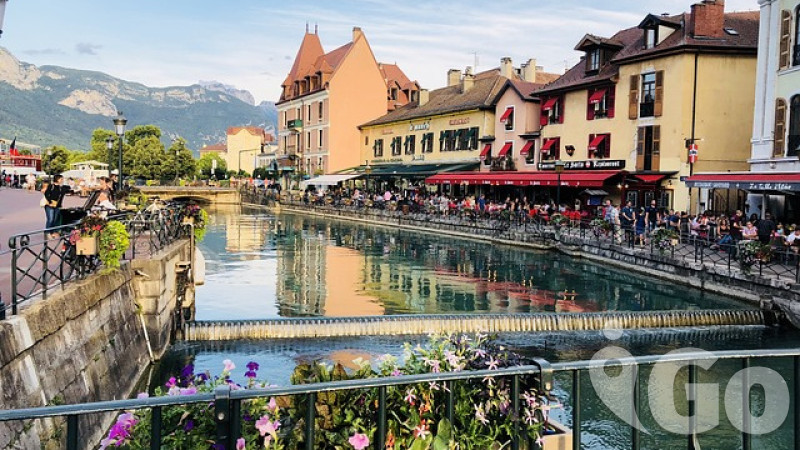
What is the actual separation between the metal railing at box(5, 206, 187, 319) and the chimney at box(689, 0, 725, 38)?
1120 inches

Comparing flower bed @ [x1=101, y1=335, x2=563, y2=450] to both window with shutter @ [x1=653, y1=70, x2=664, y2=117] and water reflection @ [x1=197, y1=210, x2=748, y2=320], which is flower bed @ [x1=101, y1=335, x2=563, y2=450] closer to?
water reflection @ [x1=197, y1=210, x2=748, y2=320]

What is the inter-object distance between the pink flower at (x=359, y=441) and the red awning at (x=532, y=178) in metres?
34.9

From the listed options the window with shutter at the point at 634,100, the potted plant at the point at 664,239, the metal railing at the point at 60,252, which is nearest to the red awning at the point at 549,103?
the window with shutter at the point at 634,100

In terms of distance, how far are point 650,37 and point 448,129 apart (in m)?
21.9

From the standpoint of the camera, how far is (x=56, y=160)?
11488 centimetres

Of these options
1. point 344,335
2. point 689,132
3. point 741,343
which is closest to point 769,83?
point 689,132

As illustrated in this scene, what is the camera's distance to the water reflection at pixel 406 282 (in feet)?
69.7

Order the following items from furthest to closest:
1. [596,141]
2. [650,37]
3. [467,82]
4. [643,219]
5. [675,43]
→ [467,82]
[596,141]
[650,37]
[675,43]
[643,219]

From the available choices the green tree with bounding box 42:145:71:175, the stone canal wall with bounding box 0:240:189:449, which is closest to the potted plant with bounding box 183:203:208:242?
the stone canal wall with bounding box 0:240:189:449

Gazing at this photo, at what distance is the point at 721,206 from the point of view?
32469mm

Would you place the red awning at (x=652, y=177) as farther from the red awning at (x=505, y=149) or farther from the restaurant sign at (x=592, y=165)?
the red awning at (x=505, y=149)

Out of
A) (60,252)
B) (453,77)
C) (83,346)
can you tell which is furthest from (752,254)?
(453,77)

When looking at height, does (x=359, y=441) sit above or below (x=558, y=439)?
above

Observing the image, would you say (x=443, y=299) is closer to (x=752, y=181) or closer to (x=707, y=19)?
(x=752, y=181)
